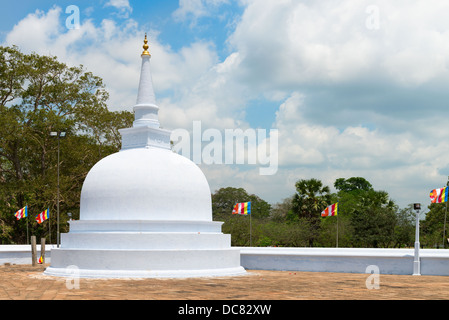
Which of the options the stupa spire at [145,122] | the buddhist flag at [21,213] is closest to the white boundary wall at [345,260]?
the stupa spire at [145,122]

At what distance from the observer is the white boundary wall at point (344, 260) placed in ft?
72.1

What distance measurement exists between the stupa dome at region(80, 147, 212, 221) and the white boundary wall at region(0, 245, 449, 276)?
12.2 feet

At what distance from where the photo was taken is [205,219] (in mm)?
23172

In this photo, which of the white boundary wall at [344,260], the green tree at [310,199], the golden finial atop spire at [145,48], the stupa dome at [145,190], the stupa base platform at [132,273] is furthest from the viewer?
the green tree at [310,199]

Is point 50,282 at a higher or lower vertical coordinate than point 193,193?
lower

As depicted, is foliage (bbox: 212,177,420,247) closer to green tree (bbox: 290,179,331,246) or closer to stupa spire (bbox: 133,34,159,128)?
green tree (bbox: 290,179,331,246)

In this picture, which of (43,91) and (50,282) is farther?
(43,91)

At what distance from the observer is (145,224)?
2105 cm

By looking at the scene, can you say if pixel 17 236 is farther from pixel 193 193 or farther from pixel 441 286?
pixel 441 286

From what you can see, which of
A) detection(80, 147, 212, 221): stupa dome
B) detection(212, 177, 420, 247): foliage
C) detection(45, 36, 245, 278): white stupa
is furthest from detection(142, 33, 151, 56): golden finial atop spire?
detection(212, 177, 420, 247): foliage

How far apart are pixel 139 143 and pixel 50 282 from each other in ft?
27.3

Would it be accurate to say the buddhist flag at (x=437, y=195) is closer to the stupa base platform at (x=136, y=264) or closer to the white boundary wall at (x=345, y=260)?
the white boundary wall at (x=345, y=260)

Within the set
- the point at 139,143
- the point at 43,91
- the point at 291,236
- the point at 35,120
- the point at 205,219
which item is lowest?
the point at 291,236
